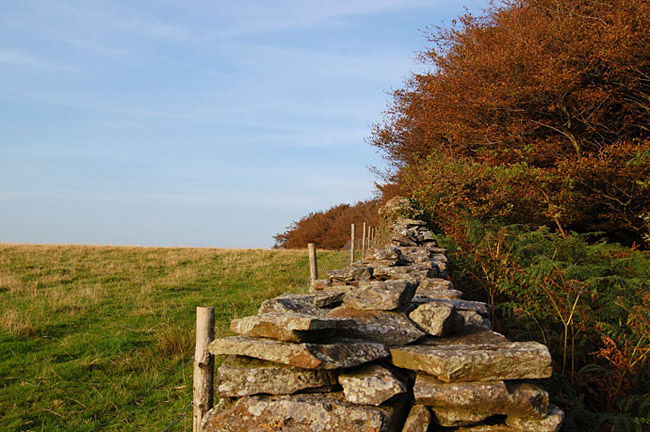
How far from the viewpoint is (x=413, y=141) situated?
22.7m

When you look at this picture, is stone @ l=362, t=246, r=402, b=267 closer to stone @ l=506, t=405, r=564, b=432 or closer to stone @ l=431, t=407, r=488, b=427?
stone @ l=431, t=407, r=488, b=427

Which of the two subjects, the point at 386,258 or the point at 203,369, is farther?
the point at 386,258

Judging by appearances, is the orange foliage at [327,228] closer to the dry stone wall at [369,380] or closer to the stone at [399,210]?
the stone at [399,210]

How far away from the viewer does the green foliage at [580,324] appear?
4242 mm

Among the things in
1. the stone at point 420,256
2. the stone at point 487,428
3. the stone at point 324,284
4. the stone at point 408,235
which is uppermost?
the stone at point 408,235

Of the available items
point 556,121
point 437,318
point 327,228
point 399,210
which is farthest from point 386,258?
point 327,228

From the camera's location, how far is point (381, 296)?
4.05 m

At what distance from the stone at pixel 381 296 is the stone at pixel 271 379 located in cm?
82

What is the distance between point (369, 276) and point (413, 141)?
57.6 feet

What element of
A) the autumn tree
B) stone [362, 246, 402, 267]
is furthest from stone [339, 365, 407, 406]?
the autumn tree

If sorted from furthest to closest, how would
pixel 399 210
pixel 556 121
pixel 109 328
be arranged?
pixel 556 121 → pixel 399 210 → pixel 109 328

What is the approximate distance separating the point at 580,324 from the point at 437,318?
2.00 meters

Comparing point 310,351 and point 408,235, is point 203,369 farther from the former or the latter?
point 408,235

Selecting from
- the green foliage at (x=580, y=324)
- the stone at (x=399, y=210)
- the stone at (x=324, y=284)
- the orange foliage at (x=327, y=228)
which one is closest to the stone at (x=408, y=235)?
the stone at (x=399, y=210)
